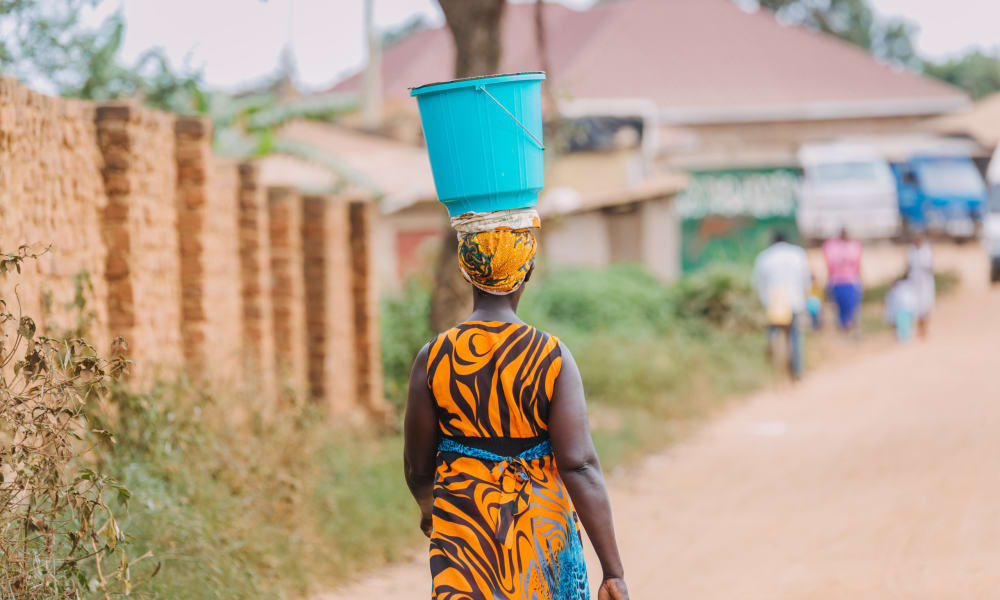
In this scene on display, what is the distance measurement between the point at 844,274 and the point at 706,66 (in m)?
16.0

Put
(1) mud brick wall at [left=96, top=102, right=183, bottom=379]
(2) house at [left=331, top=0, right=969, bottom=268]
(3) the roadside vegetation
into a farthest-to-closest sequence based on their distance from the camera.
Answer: (2) house at [left=331, top=0, right=969, bottom=268], (1) mud brick wall at [left=96, top=102, right=183, bottom=379], (3) the roadside vegetation

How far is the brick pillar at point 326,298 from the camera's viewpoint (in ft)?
31.6

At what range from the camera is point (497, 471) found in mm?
3303

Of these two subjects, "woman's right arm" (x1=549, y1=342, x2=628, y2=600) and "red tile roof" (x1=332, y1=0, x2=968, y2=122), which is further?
"red tile roof" (x1=332, y1=0, x2=968, y2=122)

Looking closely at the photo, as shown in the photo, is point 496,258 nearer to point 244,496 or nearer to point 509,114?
point 509,114

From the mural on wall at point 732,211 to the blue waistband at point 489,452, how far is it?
69.6ft

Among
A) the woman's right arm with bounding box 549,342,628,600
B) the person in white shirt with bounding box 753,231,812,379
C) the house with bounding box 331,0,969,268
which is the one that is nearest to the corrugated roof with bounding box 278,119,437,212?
the house with bounding box 331,0,969,268

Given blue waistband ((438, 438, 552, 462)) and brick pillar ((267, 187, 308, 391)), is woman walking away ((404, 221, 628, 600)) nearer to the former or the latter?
blue waistband ((438, 438, 552, 462))

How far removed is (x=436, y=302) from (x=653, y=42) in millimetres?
24742

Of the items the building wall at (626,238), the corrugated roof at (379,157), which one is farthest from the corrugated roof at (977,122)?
the corrugated roof at (379,157)

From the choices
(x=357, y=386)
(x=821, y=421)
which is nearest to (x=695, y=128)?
(x=821, y=421)

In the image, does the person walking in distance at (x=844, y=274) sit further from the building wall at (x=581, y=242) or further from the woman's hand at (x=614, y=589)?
the woman's hand at (x=614, y=589)

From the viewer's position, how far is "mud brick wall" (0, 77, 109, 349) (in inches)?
200

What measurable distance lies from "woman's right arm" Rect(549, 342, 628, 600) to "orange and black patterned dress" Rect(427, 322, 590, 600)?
0.04 m
